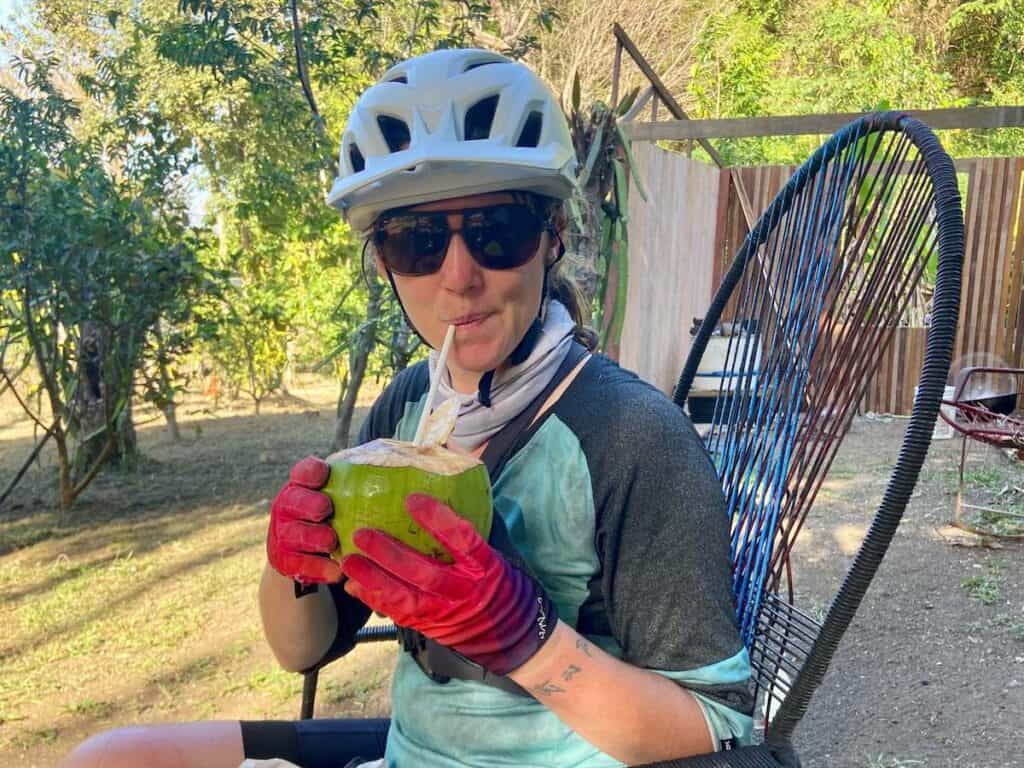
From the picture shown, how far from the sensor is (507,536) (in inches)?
47.4

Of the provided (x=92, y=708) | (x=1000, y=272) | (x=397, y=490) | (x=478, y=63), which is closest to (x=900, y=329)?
(x=1000, y=272)

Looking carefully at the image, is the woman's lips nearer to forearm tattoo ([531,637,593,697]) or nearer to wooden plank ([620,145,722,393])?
forearm tattoo ([531,637,593,697])

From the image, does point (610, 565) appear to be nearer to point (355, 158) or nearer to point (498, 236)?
point (498, 236)

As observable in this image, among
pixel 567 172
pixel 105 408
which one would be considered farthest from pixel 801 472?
pixel 105 408

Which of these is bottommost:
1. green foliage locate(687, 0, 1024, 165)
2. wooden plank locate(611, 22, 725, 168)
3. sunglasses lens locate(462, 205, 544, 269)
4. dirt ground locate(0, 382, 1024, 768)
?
dirt ground locate(0, 382, 1024, 768)

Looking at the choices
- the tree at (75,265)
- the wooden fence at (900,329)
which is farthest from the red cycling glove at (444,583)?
the wooden fence at (900,329)

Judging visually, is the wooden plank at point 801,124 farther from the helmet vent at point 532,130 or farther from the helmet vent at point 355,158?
the helmet vent at point 355,158

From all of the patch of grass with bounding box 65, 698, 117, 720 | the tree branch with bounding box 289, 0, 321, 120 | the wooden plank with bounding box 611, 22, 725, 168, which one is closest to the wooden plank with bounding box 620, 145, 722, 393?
the wooden plank with bounding box 611, 22, 725, 168

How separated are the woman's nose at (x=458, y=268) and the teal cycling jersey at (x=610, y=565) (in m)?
0.23

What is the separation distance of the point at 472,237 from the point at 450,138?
0.16 meters

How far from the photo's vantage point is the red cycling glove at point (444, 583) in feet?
3.37

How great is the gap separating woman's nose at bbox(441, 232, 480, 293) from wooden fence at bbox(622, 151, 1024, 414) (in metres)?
5.07

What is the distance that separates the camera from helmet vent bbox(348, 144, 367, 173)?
61.5 inches

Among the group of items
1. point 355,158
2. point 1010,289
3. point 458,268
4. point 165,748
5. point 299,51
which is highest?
point 299,51
